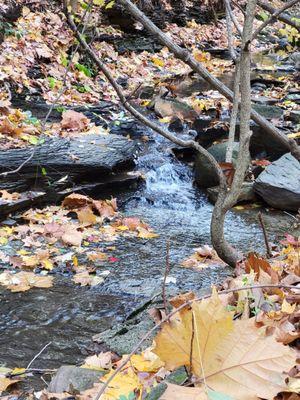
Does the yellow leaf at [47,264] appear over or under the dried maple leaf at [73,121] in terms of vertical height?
under

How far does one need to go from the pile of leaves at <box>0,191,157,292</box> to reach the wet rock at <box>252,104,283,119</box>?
4.02m

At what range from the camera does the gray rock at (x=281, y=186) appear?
686 centimetres

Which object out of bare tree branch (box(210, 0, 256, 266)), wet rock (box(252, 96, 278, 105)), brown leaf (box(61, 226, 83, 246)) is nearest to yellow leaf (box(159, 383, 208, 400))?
bare tree branch (box(210, 0, 256, 266))

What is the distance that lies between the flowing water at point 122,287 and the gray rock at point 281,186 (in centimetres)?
39

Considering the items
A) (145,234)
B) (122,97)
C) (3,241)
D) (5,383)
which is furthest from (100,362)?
(145,234)

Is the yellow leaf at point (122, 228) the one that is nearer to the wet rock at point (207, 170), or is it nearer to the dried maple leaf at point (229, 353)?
the wet rock at point (207, 170)

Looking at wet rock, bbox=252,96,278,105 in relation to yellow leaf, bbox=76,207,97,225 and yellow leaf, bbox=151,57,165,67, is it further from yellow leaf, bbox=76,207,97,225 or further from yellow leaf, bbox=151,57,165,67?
yellow leaf, bbox=76,207,97,225

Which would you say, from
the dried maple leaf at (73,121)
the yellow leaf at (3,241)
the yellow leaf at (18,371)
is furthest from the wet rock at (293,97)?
the yellow leaf at (18,371)

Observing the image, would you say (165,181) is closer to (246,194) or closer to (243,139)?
(246,194)

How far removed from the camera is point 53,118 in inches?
324

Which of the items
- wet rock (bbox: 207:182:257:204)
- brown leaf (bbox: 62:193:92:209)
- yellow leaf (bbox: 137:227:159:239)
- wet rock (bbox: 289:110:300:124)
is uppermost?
wet rock (bbox: 289:110:300:124)

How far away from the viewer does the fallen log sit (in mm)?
6129

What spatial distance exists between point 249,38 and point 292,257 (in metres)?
1.39

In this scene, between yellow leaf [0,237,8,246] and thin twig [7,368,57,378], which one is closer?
thin twig [7,368,57,378]
